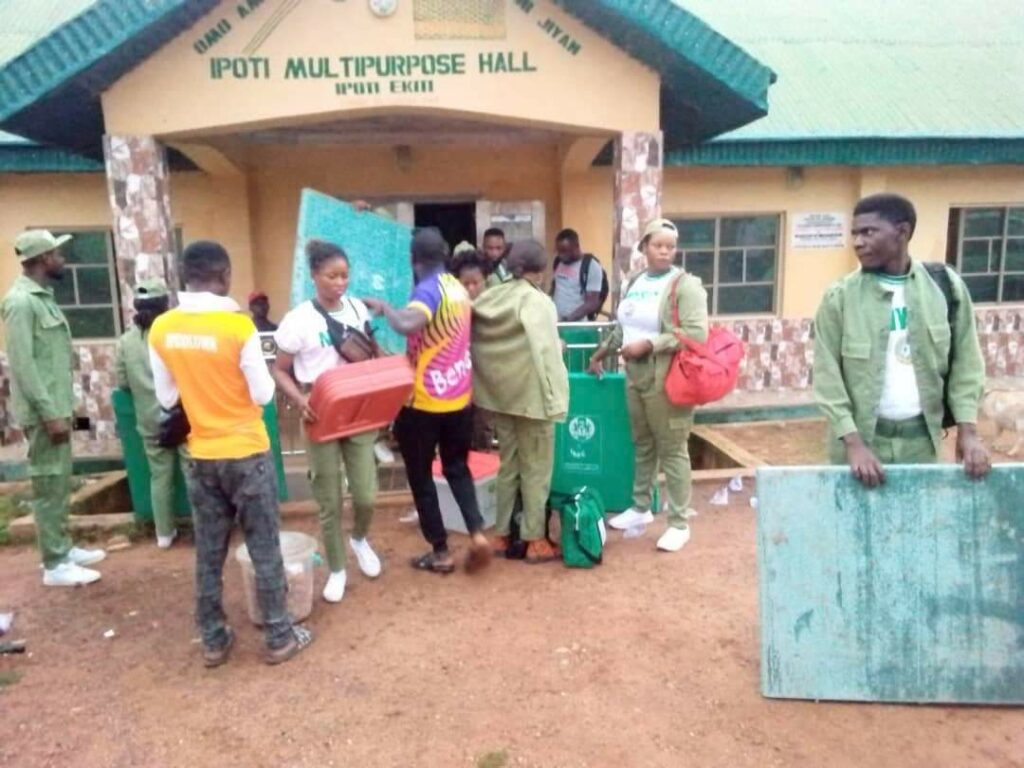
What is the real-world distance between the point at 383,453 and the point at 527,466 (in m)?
2.43

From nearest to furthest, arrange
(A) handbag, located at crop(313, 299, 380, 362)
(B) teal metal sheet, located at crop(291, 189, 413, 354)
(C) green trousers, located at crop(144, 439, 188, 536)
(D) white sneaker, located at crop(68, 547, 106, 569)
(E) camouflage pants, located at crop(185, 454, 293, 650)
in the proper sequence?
(E) camouflage pants, located at crop(185, 454, 293, 650) → (A) handbag, located at crop(313, 299, 380, 362) → (D) white sneaker, located at crop(68, 547, 106, 569) → (C) green trousers, located at crop(144, 439, 188, 536) → (B) teal metal sheet, located at crop(291, 189, 413, 354)

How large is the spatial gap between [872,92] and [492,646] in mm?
8316

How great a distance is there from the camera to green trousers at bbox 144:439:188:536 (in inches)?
200

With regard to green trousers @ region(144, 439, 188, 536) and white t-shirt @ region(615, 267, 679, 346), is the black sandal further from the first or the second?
green trousers @ region(144, 439, 188, 536)

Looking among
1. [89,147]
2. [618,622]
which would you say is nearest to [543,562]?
[618,622]

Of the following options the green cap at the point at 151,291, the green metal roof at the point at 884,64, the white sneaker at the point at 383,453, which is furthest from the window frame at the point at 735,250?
the green cap at the point at 151,291

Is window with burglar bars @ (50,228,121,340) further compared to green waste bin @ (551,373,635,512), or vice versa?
window with burglar bars @ (50,228,121,340)

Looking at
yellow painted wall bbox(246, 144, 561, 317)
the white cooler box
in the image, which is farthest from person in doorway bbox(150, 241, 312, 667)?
yellow painted wall bbox(246, 144, 561, 317)

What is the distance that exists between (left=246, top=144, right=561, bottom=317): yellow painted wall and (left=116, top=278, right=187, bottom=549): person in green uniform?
3823mm

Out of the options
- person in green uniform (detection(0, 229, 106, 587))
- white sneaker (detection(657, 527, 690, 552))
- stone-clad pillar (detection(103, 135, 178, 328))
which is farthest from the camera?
stone-clad pillar (detection(103, 135, 178, 328))

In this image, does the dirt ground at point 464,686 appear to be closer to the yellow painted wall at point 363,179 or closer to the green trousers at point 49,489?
the green trousers at point 49,489

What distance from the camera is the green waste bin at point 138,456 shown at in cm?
525

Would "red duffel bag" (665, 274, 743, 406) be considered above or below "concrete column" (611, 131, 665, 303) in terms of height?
below

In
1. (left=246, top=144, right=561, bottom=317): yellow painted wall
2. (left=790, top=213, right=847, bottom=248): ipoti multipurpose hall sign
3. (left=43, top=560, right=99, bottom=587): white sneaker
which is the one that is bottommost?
(left=43, top=560, right=99, bottom=587): white sneaker
